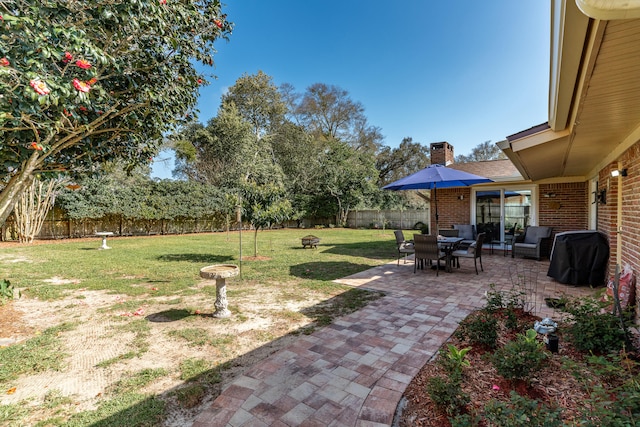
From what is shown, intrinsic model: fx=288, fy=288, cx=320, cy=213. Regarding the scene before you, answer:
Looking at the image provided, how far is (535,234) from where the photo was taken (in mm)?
8898

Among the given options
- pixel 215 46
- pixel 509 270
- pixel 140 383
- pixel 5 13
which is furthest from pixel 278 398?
pixel 509 270

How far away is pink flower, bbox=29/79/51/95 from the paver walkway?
2.88 metres

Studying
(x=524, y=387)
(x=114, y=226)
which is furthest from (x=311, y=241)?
(x=114, y=226)

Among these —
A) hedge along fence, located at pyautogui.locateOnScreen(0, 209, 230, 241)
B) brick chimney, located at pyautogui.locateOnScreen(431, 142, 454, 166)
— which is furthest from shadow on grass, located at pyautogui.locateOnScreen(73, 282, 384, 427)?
hedge along fence, located at pyautogui.locateOnScreen(0, 209, 230, 241)

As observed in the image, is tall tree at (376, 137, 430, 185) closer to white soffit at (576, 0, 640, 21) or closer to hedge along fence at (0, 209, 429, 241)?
hedge along fence at (0, 209, 429, 241)

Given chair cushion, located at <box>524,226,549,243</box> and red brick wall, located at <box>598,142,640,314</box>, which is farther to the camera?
chair cushion, located at <box>524,226,549,243</box>

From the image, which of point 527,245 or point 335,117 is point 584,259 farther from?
point 335,117

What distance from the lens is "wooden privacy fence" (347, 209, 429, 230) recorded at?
20734mm

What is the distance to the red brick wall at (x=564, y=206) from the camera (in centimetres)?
888

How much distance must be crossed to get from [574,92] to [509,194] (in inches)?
354

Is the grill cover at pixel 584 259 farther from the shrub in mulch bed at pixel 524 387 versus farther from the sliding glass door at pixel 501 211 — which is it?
the sliding glass door at pixel 501 211

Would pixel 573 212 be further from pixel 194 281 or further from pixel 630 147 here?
pixel 194 281

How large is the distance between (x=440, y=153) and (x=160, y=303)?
451 inches

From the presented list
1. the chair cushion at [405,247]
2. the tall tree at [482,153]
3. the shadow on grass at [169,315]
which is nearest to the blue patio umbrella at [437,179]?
the chair cushion at [405,247]
